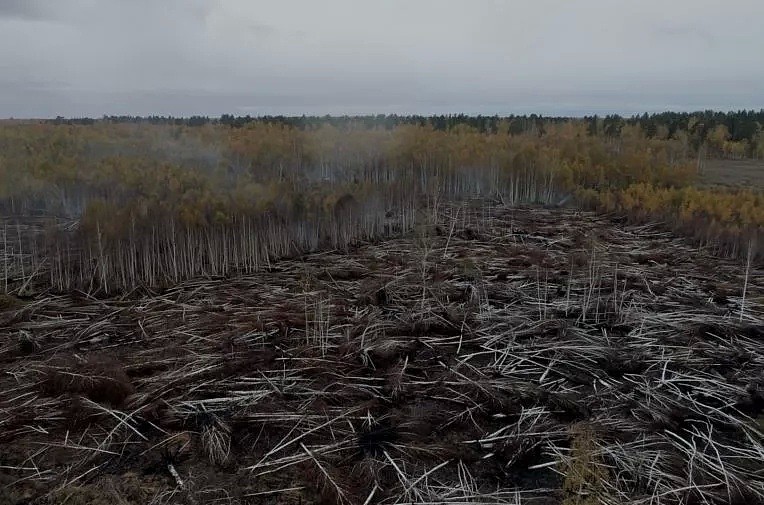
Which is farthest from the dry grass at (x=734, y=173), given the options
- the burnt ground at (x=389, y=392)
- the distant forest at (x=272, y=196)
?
the burnt ground at (x=389, y=392)

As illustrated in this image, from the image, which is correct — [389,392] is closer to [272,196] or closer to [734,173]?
[272,196]

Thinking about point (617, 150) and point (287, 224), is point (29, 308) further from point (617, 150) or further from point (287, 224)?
point (617, 150)

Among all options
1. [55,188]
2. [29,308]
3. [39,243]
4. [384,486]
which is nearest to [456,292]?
[384,486]

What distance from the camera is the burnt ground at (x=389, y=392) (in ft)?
10.8

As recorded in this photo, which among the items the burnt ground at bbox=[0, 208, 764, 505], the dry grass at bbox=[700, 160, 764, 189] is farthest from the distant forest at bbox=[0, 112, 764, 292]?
the dry grass at bbox=[700, 160, 764, 189]

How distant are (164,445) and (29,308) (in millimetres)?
3204

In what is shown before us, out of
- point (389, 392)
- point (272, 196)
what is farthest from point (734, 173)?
point (389, 392)

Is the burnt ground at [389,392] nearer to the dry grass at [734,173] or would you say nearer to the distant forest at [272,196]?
the distant forest at [272,196]

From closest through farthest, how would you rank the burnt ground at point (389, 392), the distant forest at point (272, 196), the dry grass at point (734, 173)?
the burnt ground at point (389, 392)
the distant forest at point (272, 196)
the dry grass at point (734, 173)

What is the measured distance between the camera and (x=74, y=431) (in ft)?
12.4

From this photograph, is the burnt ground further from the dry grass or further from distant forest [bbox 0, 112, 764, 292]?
the dry grass

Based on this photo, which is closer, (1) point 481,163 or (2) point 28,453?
(2) point 28,453

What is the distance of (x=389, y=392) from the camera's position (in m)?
4.30

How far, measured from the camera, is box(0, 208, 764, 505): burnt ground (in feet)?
10.8
